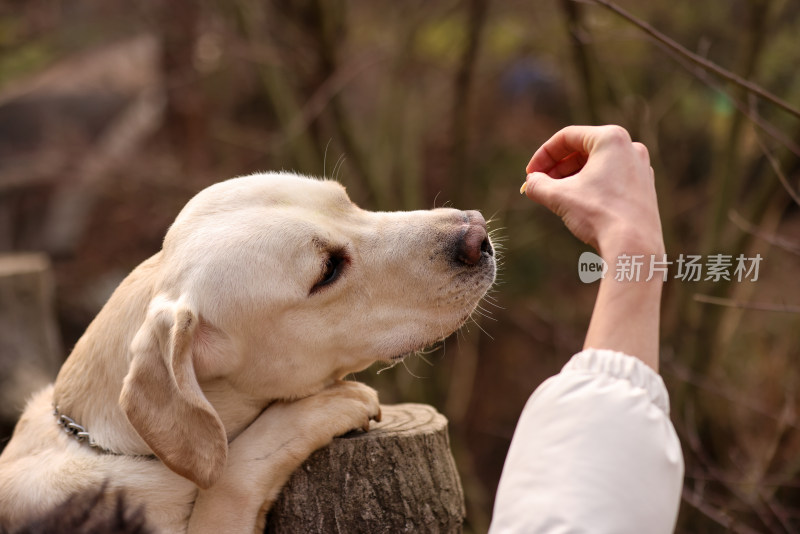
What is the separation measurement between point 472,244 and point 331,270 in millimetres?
423

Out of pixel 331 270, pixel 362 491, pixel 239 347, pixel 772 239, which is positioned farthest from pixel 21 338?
pixel 772 239

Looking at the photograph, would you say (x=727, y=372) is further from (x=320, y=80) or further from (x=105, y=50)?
(x=105, y=50)

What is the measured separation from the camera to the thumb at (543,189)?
1495 millimetres

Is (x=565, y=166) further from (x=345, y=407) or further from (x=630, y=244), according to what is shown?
(x=345, y=407)

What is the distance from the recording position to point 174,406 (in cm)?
194

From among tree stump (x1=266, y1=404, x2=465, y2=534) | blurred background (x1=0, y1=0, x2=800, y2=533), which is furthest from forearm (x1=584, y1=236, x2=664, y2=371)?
blurred background (x1=0, y1=0, x2=800, y2=533)

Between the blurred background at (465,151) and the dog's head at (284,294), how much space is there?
124 centimetres

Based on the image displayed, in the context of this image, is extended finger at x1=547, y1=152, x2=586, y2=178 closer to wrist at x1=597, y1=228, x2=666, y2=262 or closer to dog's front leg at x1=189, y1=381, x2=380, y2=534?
wrist at x1=597, y1=228, x2=666, y2=262

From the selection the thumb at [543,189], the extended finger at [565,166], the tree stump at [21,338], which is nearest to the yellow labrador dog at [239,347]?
the extended finger at [565,166]

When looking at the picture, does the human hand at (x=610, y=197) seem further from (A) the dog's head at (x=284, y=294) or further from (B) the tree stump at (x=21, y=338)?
(B) the tree stump at (x=21, y=338)

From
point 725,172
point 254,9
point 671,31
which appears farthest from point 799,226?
point 254,9

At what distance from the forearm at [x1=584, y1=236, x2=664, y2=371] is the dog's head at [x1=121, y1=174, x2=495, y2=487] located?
943 millimetres

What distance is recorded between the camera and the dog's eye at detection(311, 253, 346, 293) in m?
2.22

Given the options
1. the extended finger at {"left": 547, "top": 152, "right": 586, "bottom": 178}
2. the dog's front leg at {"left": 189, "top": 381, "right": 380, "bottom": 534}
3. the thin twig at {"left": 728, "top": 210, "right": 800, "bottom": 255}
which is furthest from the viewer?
the thin twig at {"left": 728, "top": 210, "right": 800, "bottom": 255}
